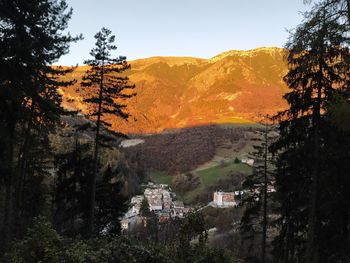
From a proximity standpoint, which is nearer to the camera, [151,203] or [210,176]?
[151,203]

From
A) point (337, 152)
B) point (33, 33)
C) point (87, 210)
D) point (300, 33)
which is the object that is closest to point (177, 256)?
point (300, 33)

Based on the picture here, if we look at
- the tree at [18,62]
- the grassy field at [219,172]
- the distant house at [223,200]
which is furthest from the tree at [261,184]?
the grassy field at [219,172]

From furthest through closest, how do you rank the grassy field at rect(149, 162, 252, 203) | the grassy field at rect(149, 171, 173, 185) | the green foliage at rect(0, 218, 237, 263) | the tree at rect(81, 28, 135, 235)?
the grassy field at rect(149, 171, 173, 185), the grassy field at rect(149, 162, 252, 203), the tree at rect(81, 28, 135, 235), the green foliage at rect(0, 218, 237, 263)

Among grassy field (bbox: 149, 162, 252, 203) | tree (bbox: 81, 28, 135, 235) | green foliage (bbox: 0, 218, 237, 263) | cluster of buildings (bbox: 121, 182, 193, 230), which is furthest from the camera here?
grassy field (bbox: 149, 162, 252, 203)

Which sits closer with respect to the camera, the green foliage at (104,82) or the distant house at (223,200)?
the green foliage at (104,82)

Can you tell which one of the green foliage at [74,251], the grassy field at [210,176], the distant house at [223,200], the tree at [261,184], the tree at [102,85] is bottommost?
the grassy field at [210,176]

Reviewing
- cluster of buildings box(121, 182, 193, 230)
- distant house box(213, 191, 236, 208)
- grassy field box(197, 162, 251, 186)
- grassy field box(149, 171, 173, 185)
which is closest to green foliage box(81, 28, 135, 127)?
cluster of buildings box(121, 182, 193, 230)

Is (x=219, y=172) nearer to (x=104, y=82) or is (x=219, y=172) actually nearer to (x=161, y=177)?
(x=161, y=177)

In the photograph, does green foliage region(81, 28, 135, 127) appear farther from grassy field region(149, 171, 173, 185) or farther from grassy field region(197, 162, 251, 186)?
grassy field region(149, 171, 173, 185)

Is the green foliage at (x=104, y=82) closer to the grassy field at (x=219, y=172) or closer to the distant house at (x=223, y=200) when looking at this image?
the distant house at (x=223, y=200)

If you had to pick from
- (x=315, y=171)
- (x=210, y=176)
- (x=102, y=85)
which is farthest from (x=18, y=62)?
(x=210, y=176)

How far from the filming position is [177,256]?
538 inches

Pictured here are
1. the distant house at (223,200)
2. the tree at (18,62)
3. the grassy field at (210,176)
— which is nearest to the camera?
the tree at (18,62)

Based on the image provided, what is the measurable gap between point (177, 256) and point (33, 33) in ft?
41.8
